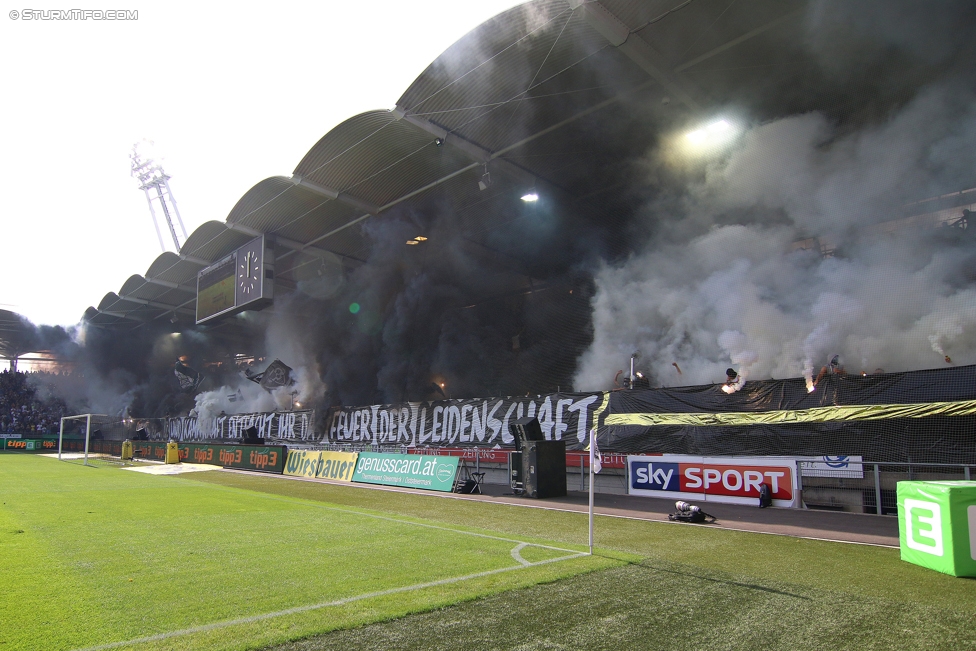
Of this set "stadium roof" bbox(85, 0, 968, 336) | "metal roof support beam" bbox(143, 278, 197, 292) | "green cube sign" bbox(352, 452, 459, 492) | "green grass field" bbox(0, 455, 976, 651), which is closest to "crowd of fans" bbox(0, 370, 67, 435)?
"metal roof support beam" bbox(143, 278, 197, 292)

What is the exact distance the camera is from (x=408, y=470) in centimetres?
1792

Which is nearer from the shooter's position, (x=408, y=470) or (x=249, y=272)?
(x=408, y=470)

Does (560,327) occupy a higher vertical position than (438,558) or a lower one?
higher

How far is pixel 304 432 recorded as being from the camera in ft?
113

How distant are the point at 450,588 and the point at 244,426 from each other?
1561 inches

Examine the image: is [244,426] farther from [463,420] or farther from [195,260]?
[463,420]

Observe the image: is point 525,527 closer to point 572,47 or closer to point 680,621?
point 680,621

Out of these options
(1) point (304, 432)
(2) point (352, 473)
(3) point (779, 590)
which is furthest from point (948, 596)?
(1) point (304, 432)

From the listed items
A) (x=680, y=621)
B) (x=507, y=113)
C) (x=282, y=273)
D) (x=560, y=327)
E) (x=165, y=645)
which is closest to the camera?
(x=165, y=645)

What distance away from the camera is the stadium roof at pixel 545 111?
50.7ft

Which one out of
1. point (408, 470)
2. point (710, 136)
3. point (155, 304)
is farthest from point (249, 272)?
point (710, 136)

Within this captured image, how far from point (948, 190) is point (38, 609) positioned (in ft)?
67.3

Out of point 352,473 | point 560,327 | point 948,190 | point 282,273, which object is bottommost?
point 352,473

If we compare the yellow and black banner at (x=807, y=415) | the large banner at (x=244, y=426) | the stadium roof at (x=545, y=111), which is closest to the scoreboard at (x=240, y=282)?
the stadium roof at (x=545, y=111)
